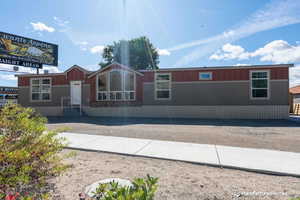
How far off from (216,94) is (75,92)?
39.4 feet

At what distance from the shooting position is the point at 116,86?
1552 cm

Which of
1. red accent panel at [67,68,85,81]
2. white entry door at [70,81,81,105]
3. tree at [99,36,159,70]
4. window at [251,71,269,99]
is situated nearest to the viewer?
window at [251,71,269,99]

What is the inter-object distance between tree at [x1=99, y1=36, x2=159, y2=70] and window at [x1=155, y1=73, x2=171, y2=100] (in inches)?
716

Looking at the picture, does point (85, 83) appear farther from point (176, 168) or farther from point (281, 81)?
point (281, 81)

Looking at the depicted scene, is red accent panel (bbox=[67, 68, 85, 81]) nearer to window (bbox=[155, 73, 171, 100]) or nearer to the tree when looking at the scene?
window (bbox=[155, 73, 171, 100])

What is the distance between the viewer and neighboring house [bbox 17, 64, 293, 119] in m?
13.2

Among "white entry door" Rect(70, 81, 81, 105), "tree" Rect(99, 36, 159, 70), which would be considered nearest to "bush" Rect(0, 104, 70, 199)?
"white entry door" Rect(70, 81, 81, 105)

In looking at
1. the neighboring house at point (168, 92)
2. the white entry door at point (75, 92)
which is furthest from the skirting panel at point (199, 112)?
the white entry door at point (75, 92)

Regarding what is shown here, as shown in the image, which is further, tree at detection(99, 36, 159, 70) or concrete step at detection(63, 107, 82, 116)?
tree at detection(99, 36, 159, 70)

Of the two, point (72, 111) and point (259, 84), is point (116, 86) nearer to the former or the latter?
point (72, 111)

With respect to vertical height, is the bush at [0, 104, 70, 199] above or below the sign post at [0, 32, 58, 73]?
below

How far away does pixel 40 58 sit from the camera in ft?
65.6

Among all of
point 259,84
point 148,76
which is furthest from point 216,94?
point 148,76

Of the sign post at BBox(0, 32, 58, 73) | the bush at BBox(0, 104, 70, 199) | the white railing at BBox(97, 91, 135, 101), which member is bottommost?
the bush at BBox(0, 104, 70, 199)
